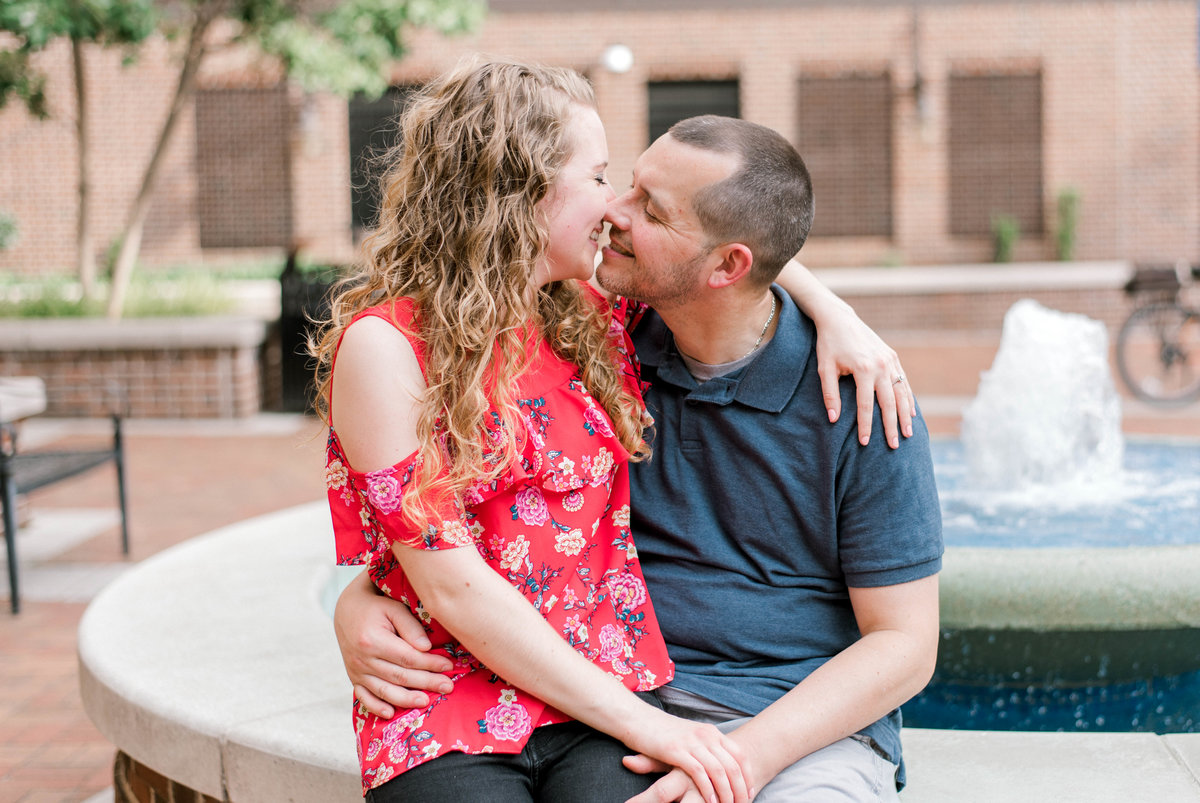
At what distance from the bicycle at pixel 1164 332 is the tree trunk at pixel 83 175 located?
9.30 metres

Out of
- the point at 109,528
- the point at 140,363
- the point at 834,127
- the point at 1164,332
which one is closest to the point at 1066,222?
the point at 834,127

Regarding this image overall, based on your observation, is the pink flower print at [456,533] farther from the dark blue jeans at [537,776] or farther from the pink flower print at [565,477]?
the dark blue jeans at [537,776]

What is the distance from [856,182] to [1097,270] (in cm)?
365

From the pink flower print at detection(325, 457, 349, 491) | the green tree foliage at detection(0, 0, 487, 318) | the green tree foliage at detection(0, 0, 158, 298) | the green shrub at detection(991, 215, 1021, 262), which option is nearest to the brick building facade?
the green shrub at detection(991, 215, 1021, 262)

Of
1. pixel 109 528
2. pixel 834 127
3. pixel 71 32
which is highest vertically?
pixel 834 127

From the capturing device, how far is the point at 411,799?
174 centimetres

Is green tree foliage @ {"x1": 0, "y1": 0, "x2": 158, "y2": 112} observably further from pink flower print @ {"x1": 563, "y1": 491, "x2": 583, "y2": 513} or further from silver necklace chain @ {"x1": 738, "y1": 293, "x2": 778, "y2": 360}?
pink flower print @ {"x1": 563, "y1": 491, "x2": 583, "y2": 513}

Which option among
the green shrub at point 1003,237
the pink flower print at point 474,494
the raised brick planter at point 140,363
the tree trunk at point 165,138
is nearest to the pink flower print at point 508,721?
the pink flower print at point 474,494

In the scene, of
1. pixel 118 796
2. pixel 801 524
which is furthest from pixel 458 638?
pixel 118 796

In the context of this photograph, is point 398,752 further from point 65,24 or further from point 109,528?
point 65,24

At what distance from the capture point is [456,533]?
177 centimetres

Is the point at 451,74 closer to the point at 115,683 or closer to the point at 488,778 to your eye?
the point at 488,778

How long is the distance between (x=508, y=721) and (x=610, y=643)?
23cm

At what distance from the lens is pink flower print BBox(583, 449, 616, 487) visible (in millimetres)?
1946
